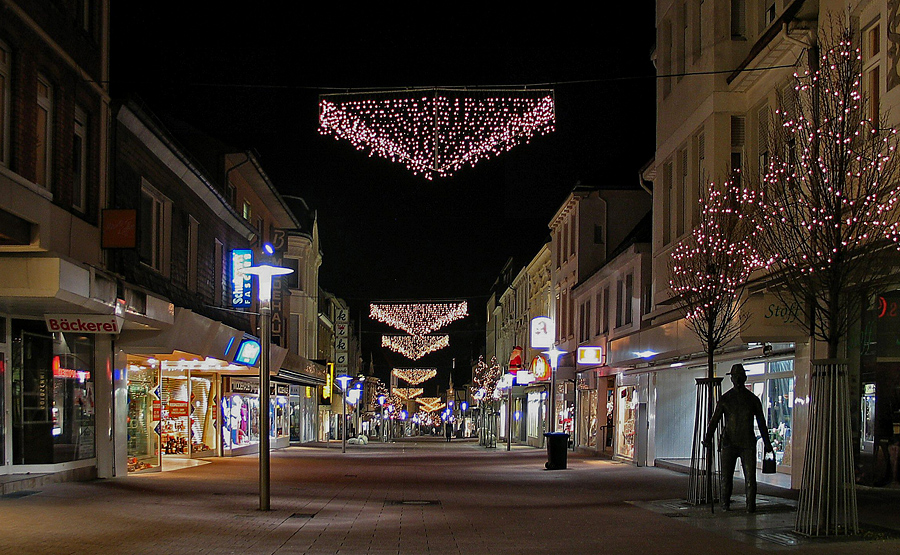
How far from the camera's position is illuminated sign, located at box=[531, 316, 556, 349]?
43500 mm

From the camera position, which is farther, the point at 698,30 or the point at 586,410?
the point at 586,410

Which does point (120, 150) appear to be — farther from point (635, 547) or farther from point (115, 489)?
point (635, 547)

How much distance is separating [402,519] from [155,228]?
423 inches

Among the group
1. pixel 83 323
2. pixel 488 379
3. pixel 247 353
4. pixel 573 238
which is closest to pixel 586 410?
pixel 573 238

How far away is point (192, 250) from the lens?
25.2m

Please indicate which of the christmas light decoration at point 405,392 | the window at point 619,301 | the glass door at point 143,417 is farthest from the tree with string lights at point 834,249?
the christmas light decoration at point 405,392

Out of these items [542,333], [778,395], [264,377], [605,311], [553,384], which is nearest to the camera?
[264,377]

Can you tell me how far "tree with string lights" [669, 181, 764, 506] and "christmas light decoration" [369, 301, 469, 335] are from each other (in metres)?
24.1

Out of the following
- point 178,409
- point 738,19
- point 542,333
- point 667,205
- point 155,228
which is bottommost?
point 178,409

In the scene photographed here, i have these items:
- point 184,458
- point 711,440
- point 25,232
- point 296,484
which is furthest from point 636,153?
point 25,232

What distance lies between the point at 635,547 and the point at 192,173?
1587 cm

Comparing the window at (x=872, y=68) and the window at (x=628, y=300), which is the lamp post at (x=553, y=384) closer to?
the window at (x=628, y=300)

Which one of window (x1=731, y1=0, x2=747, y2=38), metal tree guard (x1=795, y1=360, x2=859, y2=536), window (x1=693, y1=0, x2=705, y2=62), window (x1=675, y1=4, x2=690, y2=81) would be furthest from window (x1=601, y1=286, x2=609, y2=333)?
metal tree guard (x1=795, y1=360, x2=859, y2=536)

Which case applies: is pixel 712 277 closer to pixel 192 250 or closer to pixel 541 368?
pixel 192 250
